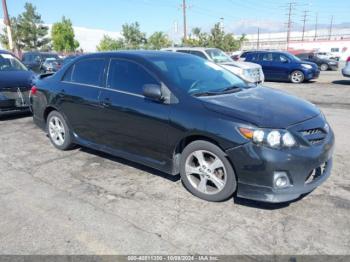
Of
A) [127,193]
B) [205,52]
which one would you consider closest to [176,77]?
[127,193]

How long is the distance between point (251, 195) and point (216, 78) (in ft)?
6.07

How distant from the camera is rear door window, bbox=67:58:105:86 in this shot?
4879mm

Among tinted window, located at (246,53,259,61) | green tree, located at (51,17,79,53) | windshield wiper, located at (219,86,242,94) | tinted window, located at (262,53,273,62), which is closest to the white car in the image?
tinted window, located at (262,53,273,62)

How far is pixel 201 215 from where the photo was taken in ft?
11.6

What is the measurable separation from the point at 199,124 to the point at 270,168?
0.88m

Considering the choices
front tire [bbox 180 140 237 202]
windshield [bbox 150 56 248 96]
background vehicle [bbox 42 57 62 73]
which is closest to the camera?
front tire [bbox 180 140 237 202]

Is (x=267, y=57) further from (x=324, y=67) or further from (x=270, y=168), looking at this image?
(x=270, y=168)

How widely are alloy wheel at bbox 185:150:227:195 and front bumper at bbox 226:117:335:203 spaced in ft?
0.75

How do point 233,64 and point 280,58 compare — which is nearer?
point 233,64

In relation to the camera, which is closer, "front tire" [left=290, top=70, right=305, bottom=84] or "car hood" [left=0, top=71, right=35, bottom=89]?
"car hood" [left=0, top=71, right=35, bottom=89]

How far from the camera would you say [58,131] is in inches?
226

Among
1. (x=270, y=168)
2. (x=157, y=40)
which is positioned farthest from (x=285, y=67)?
(x=157, y=40)

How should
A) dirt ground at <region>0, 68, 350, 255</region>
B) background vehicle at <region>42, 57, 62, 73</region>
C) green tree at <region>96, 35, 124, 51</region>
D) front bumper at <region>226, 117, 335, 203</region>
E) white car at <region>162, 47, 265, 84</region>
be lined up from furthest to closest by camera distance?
1. green tree at <region>96, 35, 124, 51</region>
2. background vehicle at <region>42, 57, 62, 73</region>
3. white car at <region>162, 47, 265, 84</region>
4. front bumper at <region>226, 117, 335, 203</region>
5. dirt ground at <region>0, 68, 350, 255</region>

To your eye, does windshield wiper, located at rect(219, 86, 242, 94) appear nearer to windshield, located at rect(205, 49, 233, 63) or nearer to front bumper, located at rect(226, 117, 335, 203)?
front bumper, located at rect(226, 117, 335, 203)
